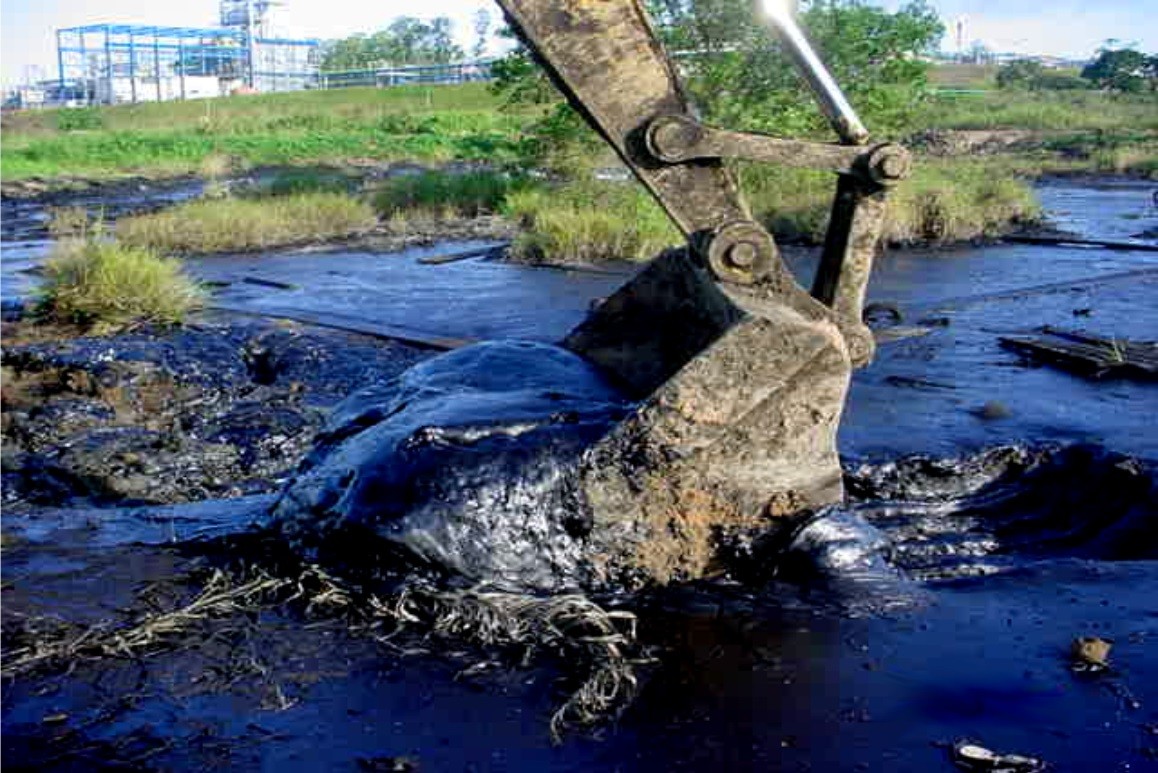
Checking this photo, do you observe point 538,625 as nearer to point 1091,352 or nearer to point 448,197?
point 1091,352

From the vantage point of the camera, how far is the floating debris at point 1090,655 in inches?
177

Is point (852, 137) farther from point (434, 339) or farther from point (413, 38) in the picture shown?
point (413, 38)

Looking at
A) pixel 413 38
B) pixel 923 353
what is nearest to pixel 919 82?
pixel 923 353

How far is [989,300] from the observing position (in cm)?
1327

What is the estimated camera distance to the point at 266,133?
58.8 metres

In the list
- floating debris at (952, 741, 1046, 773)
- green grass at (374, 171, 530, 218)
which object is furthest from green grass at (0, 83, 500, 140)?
floating debris at (952, 741, 1046, 773)

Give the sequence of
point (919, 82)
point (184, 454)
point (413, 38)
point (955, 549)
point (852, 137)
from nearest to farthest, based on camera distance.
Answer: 1. point (852, 137)
2. point (955, 549)
3. point (184, 454)
4. point (919, 82)
5. point (413, 38)

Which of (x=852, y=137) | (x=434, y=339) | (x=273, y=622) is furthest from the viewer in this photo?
(x=434, y=339)

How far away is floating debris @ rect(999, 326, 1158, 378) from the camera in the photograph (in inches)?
374

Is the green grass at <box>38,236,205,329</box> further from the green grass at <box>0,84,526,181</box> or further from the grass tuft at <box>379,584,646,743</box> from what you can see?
the green grass at <box>0,84,526,181</box>

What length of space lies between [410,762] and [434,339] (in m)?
7.74

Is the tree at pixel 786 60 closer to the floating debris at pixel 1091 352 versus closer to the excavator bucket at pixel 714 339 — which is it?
the floating debris at pixel 1091 352

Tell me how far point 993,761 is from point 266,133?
2295 inches

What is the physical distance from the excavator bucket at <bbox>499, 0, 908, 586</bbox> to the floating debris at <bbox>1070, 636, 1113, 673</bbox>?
44.5 inches
